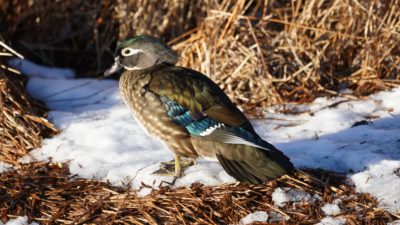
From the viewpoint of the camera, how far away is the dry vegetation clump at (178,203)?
3732mm

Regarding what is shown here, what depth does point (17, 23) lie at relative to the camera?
6.38 metres

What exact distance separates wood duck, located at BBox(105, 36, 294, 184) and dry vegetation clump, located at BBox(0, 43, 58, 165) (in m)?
0.83

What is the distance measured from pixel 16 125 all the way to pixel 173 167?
119cm

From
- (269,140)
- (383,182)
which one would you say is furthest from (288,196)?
(269,140)

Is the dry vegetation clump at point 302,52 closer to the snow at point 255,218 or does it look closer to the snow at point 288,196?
the snow at point 288,196

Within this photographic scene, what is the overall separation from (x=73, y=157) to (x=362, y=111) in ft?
6.99

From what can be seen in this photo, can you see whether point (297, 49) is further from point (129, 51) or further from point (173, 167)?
point (173, 167)

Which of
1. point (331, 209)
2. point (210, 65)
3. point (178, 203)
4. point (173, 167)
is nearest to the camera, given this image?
point (331, 209)

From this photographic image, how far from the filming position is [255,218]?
3684 mm

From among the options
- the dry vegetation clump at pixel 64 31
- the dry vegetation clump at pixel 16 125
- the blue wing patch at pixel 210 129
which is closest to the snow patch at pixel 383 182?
the blue wing patch at pixel 210 129

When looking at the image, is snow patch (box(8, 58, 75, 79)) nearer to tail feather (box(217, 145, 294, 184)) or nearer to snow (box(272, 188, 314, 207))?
tail feather (box(217, 145, 294, 184))

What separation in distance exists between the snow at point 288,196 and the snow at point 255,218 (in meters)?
0.15

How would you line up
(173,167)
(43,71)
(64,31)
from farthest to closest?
(64,31) < (43,71) < (173,167)

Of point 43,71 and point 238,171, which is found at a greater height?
point 238,171
